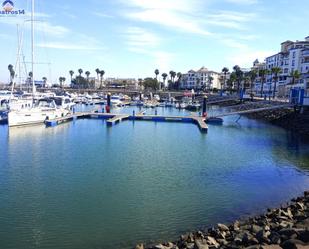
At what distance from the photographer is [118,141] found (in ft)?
147

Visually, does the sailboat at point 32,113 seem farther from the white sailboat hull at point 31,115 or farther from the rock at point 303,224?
the rock at point 303,224

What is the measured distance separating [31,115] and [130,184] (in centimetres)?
3612

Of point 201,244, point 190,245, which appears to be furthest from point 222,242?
point 201,244

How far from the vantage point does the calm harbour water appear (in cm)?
1780

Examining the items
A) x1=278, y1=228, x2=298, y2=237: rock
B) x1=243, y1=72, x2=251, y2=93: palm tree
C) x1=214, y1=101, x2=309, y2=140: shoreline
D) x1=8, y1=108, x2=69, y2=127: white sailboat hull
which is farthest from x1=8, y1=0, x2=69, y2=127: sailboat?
x1=243, y1=72, x2=251, y2=93: palm tree

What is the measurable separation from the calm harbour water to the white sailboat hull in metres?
5.90

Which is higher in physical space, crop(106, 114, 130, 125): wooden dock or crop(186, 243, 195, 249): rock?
crop(186, 243, 195, 249): rock

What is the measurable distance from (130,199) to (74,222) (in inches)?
176

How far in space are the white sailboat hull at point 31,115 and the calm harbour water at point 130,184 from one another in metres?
5.90

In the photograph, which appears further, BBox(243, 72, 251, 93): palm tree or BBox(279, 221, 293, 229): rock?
BBox(243, 72, 251, 93): palm tree

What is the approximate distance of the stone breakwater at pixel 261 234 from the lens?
504 inches

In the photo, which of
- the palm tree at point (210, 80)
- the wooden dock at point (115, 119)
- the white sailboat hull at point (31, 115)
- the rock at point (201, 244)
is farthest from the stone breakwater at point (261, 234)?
the palm tree at point (210, 80)

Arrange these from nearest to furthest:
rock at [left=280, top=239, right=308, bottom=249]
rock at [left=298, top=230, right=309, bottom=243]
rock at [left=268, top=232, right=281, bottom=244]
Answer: rock at [left=280, top=239, right=308, bottom=249], rock at [left=298, top=230, right=309, bottom=243], rock at [left=268, top=232, right=281, bottom=244]
